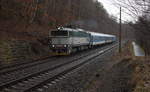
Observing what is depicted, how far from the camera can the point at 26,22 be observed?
28.0m

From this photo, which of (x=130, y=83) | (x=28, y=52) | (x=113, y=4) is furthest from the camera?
(x=28, y=52)

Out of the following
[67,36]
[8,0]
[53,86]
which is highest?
[8,0]

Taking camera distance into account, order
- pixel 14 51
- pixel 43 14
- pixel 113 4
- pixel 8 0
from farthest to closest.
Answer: pixel 43 14, pixel 8 0, pixel 14 51, pixel 113 4

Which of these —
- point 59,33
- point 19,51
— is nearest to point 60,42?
point 59,33

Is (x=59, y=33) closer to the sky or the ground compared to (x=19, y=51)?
closer to the sky

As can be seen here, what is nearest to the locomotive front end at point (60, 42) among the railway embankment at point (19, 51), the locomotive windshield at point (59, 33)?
the locomotive windshield at point (59, 33)

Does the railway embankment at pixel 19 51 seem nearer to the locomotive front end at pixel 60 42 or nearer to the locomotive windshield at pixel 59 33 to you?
the locomotive front end at pixel 60 42

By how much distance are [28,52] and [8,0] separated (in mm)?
8150

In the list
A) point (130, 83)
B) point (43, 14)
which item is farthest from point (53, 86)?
point (43, 14)

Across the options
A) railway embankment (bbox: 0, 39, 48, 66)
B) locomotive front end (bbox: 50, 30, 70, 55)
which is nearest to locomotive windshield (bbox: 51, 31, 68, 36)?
locomotive front end (bbox: 50, 30, 70, 55)

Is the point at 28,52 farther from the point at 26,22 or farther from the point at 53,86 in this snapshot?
the point at 53,86

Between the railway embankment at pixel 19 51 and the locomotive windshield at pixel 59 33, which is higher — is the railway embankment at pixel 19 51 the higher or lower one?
the lower one

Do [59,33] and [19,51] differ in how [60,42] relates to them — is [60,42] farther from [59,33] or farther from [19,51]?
[19,51]

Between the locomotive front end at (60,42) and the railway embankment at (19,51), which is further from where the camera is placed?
the locomotive front end at (60,42)
